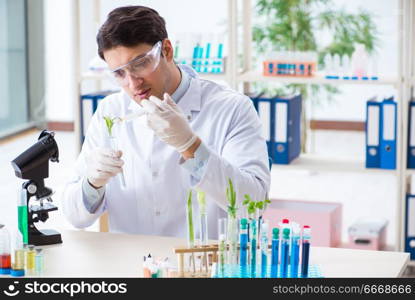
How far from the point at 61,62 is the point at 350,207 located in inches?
127

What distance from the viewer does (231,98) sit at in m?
2.36

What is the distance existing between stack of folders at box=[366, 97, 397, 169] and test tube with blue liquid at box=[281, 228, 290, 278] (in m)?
2.00

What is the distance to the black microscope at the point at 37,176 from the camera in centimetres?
215

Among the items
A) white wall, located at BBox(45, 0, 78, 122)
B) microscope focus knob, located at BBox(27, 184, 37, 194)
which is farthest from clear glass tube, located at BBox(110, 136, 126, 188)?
white wall, located at BBox(45, 0, 78, 122)

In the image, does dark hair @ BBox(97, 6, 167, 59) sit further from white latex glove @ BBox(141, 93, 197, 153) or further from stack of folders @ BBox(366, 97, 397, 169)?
stack of folders @ BBox(366, 97, 397, 169)

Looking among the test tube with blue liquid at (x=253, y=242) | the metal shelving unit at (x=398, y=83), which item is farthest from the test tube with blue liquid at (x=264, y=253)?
the metal shelving unit at (x=398, y=83)

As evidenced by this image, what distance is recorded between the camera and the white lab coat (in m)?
2.27

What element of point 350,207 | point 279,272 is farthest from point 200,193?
point 350,207

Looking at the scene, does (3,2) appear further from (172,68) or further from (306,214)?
(172,68)

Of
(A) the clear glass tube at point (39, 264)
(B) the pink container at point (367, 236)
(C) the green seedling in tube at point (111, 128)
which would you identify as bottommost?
(B) the pink container at point (367, 236)

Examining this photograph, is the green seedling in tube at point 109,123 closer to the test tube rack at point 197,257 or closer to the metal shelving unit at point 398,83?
the test tube rack at point 197,257

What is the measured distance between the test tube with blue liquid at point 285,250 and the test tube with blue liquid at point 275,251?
1cm

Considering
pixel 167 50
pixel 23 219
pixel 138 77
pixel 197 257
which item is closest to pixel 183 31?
pixel 167 50

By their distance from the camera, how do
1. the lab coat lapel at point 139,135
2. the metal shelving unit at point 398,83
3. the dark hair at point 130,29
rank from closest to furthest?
the dark hair at point 130,29 < the lab coat lapel at point 139,135 < the metal shelving unit at point 398,83
